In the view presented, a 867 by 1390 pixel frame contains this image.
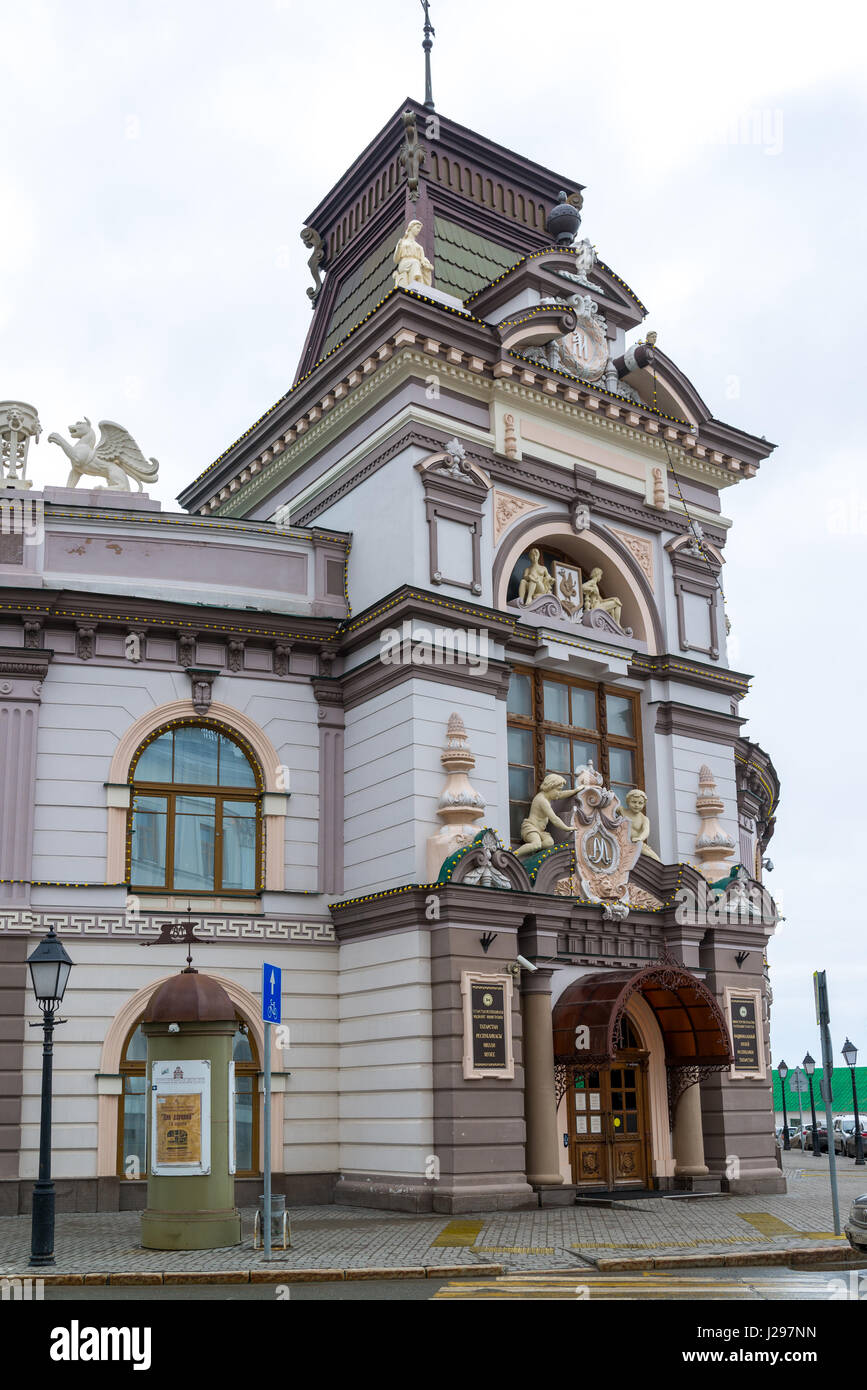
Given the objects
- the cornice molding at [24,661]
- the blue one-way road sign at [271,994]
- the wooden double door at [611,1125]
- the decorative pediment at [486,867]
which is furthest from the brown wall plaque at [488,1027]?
the cornice molding at [24,661]

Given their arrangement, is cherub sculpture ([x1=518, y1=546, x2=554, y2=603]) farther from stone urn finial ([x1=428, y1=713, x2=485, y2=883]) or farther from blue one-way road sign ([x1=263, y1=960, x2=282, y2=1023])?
blue one-way road sign ([x1=263, y1=960, x2=282, y2=1023])

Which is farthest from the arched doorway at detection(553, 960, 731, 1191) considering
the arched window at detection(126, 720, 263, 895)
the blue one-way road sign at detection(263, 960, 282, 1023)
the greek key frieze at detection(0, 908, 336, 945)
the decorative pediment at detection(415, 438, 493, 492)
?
the decorative pediment at detection(415, 438, 493, 492)

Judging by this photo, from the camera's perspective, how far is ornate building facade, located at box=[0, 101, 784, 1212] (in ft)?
66.8

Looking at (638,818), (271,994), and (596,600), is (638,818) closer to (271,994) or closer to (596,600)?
(596,600)

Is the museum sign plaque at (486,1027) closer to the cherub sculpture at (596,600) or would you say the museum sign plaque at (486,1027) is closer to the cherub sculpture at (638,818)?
the cherub sculpture at (638,818)

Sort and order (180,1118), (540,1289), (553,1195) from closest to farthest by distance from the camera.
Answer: (540,1289)
(180,1118)
(553,1195)

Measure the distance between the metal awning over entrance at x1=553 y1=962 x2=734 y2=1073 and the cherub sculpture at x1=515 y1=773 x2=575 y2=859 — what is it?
218 cm

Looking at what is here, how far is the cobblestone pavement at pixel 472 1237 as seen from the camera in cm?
1420

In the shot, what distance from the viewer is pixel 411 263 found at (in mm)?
23891

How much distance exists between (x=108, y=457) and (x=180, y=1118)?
477 inches

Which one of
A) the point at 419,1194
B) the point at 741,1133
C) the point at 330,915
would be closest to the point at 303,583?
the point at 330,915

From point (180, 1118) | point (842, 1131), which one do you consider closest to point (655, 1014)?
point (180, 1118)

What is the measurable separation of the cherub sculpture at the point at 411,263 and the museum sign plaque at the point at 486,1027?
11495 millimetres
